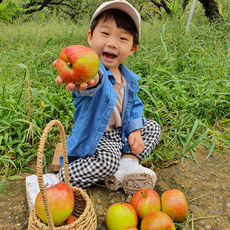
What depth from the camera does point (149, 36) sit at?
378cm

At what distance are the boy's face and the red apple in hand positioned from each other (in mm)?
410

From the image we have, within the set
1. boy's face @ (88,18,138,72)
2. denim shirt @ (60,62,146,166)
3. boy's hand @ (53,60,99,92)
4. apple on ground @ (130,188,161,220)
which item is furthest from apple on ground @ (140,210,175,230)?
boy's face @ (88,18,138,72)

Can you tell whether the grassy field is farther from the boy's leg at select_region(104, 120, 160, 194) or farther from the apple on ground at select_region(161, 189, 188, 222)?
the apple on ground at select_region(161, 189, 188, 222)

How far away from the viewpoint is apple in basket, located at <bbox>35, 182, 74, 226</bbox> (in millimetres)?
994

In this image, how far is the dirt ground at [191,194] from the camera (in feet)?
4.30

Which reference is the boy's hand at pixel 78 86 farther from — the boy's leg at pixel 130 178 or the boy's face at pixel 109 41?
the boy's leg at pixel 130 178

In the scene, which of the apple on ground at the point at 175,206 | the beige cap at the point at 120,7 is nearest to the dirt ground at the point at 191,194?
the apple on ground at the point at 175,206

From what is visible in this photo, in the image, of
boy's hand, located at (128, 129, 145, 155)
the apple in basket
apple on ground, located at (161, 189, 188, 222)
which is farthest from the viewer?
boy's hand, located at (128, 129, 145, 155)

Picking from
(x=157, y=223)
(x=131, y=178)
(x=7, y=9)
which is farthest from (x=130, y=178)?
(x=7, y=9)

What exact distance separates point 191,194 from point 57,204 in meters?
1.00

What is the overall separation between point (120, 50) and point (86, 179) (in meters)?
0.95

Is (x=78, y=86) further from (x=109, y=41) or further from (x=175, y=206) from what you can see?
(x=175, y=206)

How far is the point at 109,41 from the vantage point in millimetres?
1441

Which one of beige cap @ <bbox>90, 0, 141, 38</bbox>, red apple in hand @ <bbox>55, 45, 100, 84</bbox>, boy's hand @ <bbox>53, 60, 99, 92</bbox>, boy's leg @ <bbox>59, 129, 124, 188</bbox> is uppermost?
beige cap @ <bbox>90, 0, 141, 38</bbox>
